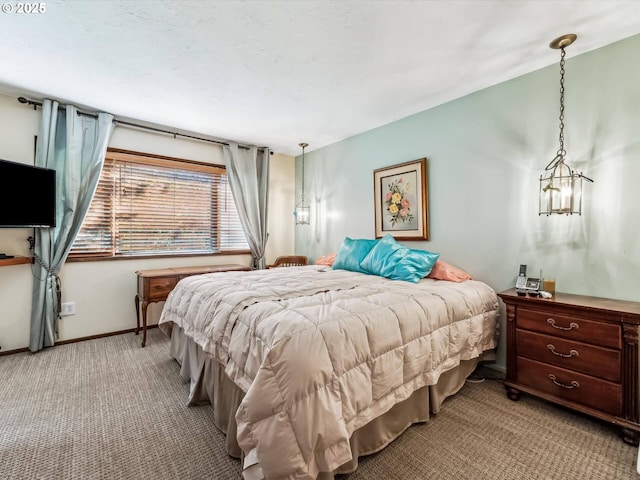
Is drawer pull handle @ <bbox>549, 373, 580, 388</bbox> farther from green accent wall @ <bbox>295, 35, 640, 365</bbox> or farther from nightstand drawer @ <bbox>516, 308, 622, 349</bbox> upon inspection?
green accent wall @ <bbox>295, 35, 640, 365</bbox>

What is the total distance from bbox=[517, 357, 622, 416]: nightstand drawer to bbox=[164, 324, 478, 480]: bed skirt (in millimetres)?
398

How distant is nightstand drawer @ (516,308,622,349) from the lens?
5.47 ft

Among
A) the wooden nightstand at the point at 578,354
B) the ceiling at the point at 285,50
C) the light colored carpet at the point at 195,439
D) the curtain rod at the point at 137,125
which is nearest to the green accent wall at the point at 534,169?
the ceiling at the point at 285,50

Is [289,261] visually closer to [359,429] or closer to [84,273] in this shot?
[84,273]

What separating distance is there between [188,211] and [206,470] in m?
3.11

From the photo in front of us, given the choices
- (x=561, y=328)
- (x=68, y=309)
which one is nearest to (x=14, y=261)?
(x=68, y=309)

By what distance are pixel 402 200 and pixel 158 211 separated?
297 cm

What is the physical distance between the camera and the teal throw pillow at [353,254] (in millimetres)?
3027

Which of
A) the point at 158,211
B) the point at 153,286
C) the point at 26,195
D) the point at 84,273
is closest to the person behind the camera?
the point at 26,195

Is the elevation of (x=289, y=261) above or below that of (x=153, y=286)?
above

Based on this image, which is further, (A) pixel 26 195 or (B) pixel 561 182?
(A) pixel 26 195

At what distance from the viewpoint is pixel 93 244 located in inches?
128

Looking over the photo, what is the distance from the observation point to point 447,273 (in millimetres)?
2549

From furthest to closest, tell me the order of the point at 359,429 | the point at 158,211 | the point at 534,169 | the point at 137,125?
the point at 158,211 → the point at 137,125 → the point at 534,169 → the point at 359,429
